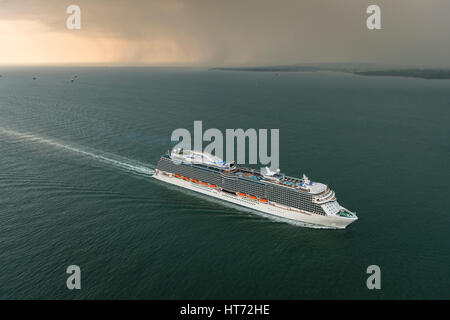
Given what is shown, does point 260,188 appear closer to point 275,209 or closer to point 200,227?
point 275,209

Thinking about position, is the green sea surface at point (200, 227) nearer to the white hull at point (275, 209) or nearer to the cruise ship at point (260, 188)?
the white hull at point (275, 209)

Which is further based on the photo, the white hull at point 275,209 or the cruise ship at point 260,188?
the cruise ship at point 260,188

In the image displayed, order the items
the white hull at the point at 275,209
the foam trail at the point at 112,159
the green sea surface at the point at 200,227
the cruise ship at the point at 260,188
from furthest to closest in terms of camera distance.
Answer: the foam trail at the point at 112,159, the cruise ship at the point at 260,188, the white hull at the point at 275,209, the green sea surface at the point at 200,227

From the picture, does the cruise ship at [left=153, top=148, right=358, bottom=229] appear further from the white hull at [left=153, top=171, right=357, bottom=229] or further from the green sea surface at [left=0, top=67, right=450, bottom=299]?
the green sea surface at [left=0, top=67, right=450, bottom=299]

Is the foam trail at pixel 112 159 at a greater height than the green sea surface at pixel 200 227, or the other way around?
the foam trail at pixel 112 159

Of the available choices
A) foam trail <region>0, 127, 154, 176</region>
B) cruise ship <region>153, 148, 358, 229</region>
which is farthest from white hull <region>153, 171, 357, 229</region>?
foam trail <region>0, 127, 154, 176</region>

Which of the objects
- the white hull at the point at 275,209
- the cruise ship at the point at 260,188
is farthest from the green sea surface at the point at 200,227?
the cruise ship at the point at 260,188

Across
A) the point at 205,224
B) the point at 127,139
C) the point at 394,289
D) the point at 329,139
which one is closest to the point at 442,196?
the point at 394,289
